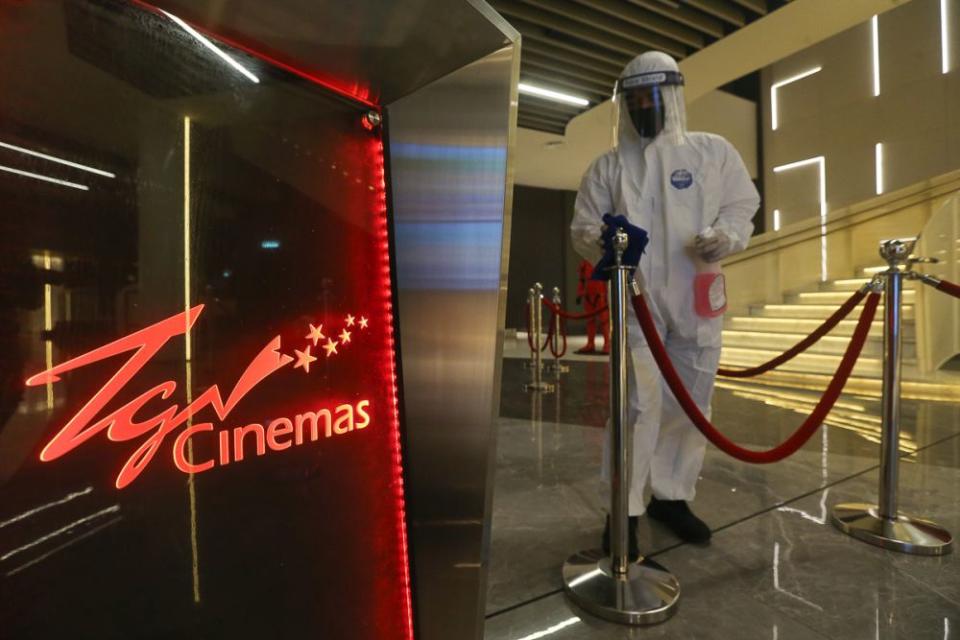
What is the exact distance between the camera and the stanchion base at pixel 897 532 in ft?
5.71

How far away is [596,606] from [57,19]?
159cm

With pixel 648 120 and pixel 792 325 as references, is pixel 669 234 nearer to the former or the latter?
pixel 648 120

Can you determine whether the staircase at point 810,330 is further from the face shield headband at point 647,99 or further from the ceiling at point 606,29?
the face shield headband at point 647,99

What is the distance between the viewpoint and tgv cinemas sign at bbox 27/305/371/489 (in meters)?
0.50

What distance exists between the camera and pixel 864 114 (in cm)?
919

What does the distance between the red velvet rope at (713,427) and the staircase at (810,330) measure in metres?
4.05

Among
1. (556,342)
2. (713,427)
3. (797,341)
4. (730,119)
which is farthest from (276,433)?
(730,119)

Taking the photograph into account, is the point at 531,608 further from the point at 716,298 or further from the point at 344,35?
the point at 344,35

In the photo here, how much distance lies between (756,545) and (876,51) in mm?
10594

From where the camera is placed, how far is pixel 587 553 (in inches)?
68.0

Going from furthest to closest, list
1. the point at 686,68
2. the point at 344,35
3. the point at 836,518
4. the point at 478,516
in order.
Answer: the point at 686,68
the point at 836,518
the point at 478,516
the point at 344,35

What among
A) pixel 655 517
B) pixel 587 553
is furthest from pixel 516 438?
pixel 587 553

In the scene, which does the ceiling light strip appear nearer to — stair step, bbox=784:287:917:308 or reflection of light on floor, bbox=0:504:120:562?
stair step, bbox=784:287:917:308

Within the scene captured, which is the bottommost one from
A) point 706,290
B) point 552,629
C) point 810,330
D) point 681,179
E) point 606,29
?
point 552,629
